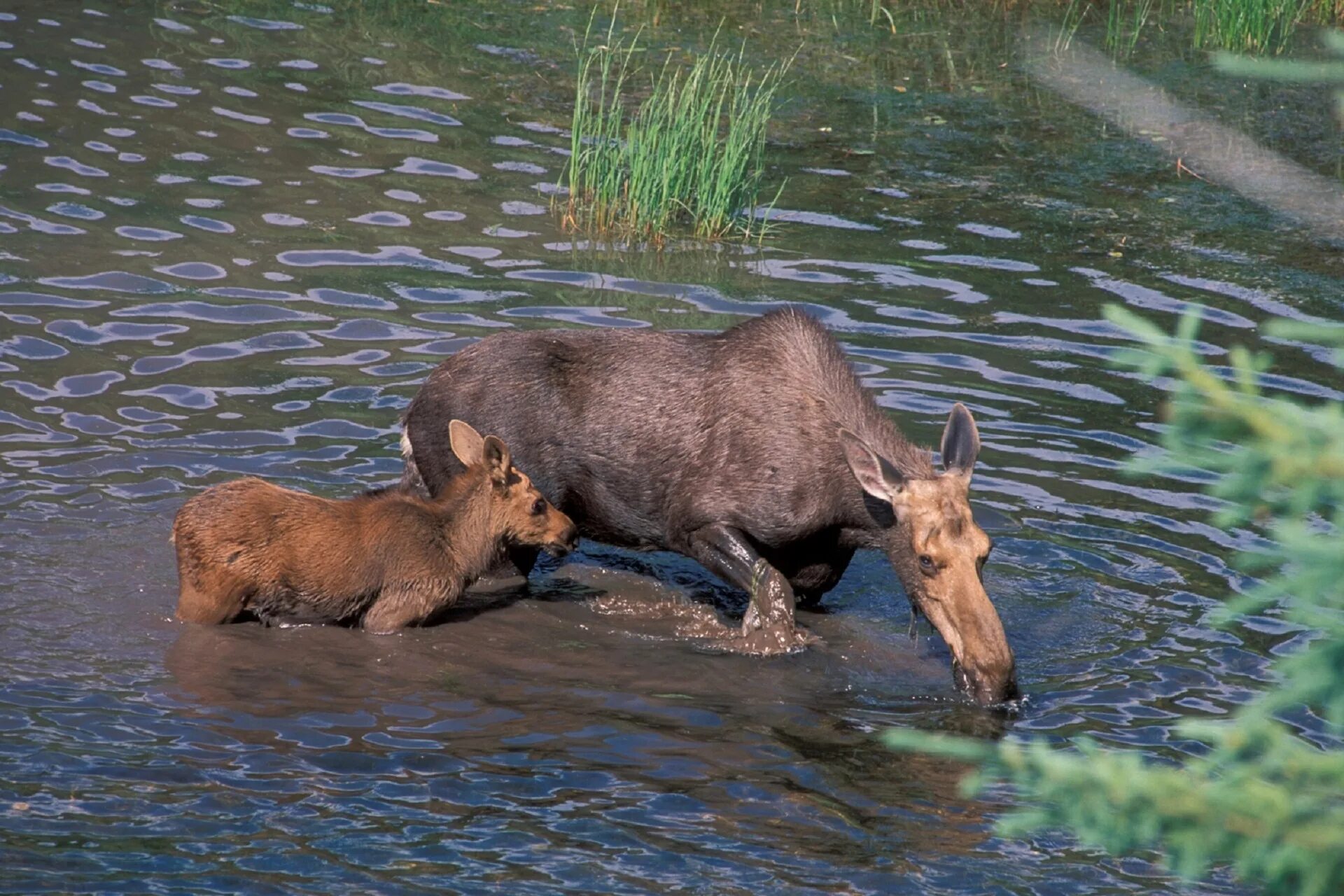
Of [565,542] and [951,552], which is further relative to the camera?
[565,542]

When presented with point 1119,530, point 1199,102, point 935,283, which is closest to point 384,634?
point 1119,530

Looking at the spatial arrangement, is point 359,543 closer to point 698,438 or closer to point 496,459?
point 496,459

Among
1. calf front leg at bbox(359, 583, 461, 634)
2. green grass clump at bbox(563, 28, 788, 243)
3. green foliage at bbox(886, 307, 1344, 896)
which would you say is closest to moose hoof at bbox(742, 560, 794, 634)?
calf front leg at bbox(359, 583, 461, 634)

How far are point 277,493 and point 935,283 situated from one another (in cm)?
633

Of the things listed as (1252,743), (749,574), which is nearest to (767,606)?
(749,574)

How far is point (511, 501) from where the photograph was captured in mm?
8656

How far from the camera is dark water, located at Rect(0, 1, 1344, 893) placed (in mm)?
6332

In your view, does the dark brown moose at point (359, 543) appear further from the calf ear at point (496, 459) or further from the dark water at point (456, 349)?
the dark water at point (456, 349)

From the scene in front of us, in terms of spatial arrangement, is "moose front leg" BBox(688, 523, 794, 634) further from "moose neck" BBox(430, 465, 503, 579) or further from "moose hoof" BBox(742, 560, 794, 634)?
"moose neck" BBox(430, 465, 503, 579)

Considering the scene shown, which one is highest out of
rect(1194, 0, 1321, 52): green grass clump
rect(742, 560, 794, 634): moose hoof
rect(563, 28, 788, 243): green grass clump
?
rect(1194, 0, 1321, 52): green grass clump

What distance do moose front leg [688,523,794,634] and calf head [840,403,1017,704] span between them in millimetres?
700

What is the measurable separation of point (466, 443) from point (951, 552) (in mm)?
2578

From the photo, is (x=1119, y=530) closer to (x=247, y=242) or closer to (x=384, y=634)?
(x=384, y=634)

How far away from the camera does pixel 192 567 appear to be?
7.91 metres
